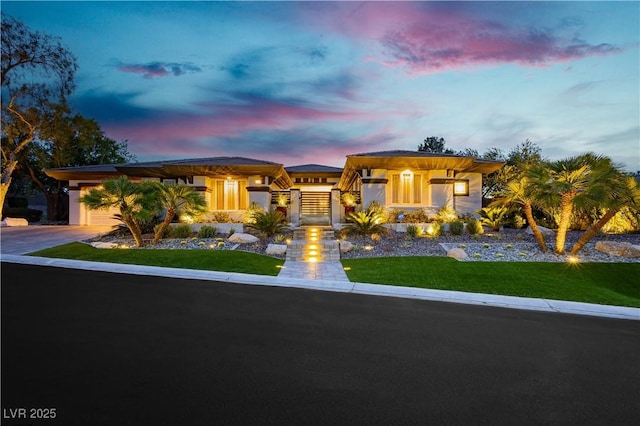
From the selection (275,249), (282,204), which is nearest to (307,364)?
(275,249)

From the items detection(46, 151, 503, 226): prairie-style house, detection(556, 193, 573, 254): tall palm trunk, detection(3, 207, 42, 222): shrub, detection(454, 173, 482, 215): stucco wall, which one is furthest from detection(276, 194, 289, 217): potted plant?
detection(3, 207, 42, 222): shrub

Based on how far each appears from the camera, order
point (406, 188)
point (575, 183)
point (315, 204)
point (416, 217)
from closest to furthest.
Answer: point (575, 183)
point (416, 217)
point (406, 188)
point (315, 204)

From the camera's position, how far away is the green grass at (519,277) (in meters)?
8.24

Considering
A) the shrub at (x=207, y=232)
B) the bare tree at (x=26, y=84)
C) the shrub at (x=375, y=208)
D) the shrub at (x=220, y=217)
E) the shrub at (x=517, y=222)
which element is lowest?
the shrub at (x=207, y=232)

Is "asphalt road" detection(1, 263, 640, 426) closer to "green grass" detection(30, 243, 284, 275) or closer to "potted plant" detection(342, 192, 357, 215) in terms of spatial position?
"green grass" detection(30, 243, 284, 275)

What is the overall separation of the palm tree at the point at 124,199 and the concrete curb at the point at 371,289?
265 cm

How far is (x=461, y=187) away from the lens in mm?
20688

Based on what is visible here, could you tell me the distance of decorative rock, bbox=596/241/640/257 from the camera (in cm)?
1145

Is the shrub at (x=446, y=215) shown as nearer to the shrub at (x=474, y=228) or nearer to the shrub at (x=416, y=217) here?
the shrub at (x=416, y=217)

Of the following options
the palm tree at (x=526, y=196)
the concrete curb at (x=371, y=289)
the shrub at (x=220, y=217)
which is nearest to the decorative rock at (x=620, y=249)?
the palm tree at (x=526, y=196)

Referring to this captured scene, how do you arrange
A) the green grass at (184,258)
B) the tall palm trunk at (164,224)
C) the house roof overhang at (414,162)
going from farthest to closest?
the house roof overhang at (414,162)
the tall palm trunk at (164,224)
the green grass at (184,258)

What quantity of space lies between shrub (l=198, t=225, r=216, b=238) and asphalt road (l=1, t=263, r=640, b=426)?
368 inches

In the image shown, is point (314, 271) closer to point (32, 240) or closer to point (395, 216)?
point (395, 216)

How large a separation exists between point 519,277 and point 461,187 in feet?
39.9
